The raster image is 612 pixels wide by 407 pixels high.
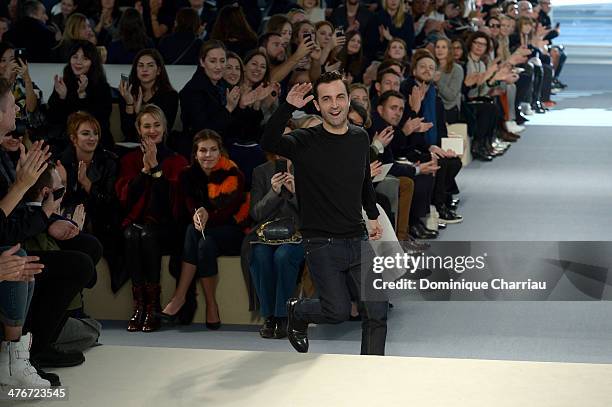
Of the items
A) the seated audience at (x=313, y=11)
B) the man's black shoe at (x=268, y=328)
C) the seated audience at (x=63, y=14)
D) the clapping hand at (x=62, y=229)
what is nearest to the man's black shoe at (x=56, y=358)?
the clapping hand at (x=62, y=229)

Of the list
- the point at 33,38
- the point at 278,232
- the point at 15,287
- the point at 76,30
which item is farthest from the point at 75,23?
the point at 15,287

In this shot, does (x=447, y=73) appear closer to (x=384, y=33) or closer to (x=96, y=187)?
(x=384, y=33)

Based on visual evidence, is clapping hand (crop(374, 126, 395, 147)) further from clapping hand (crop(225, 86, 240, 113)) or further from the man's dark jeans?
the man's dark jeans

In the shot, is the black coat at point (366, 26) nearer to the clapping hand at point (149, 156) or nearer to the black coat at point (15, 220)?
the clapping hand at point (149, 156)

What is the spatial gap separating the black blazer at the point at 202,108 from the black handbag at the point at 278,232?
1271 millimetres

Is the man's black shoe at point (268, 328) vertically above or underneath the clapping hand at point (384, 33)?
underneath

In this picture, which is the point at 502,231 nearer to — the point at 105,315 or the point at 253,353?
the point at 105,315

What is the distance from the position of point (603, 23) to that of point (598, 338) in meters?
40.3

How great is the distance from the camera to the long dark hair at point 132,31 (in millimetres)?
9070

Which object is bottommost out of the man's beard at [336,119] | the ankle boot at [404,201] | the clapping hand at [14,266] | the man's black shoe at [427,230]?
the man's black shoe at [427,230]

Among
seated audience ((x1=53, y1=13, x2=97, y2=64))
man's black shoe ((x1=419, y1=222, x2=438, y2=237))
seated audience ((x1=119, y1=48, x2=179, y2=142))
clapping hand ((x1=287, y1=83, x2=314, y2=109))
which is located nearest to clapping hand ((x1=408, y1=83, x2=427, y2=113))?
man's black shoe ((x1=419, y1=222, x2=438, y2=237))

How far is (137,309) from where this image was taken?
20.2 feet

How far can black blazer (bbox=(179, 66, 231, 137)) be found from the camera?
7.12 m

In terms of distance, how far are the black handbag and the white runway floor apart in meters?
1.27
